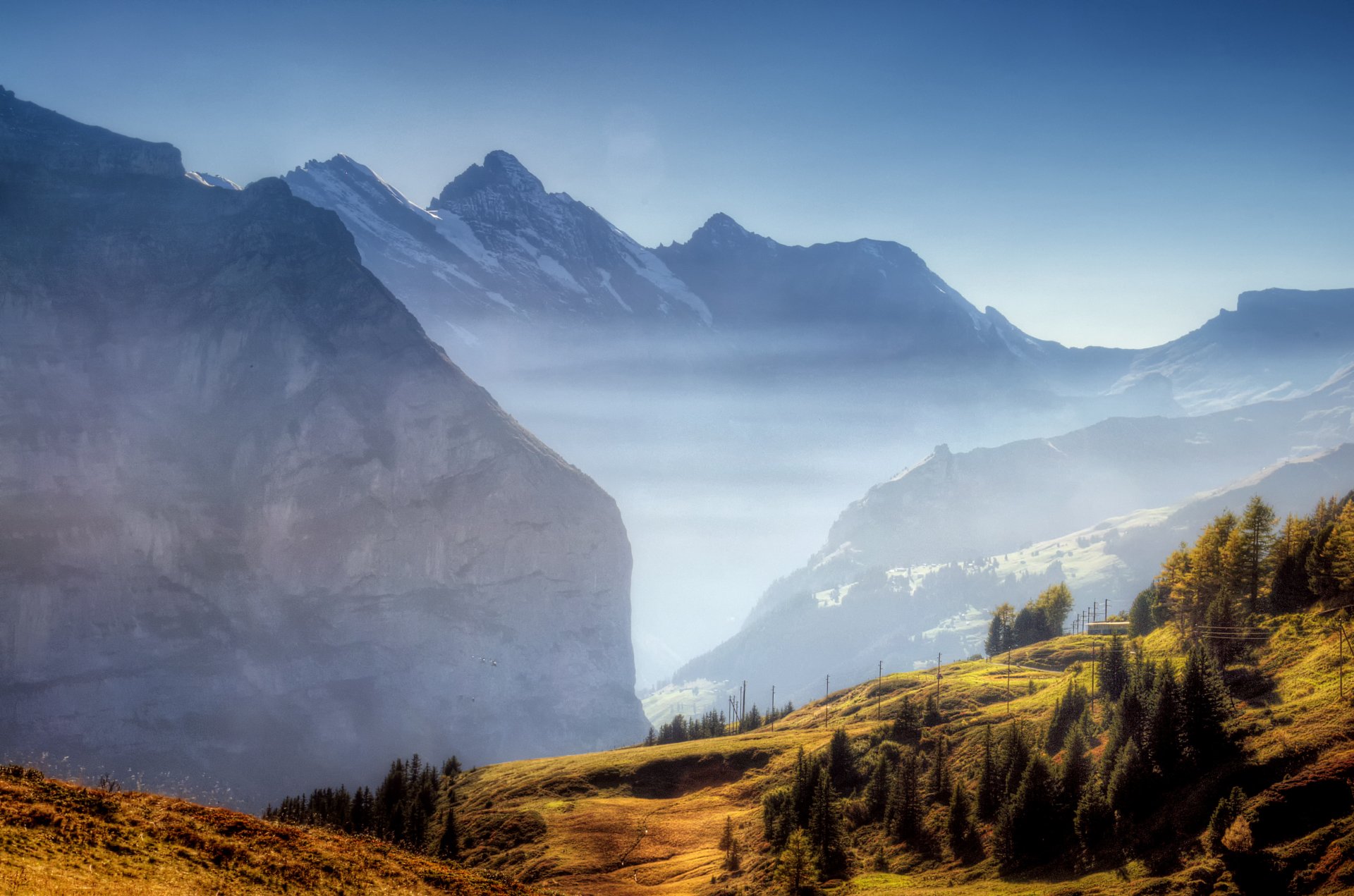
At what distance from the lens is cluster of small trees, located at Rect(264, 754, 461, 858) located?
279ft

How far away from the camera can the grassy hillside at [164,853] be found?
30.6 metres

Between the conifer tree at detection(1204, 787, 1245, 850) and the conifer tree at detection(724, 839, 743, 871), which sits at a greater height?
the conifer tree at detection(1204, 787, 1245, 850)

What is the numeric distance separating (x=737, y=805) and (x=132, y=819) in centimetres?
7493

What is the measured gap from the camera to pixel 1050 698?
10212cm

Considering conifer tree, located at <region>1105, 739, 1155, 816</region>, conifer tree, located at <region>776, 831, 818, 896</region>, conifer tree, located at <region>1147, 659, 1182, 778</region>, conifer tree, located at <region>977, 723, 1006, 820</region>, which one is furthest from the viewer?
conifer tree, located at <region>977, 723, 1006, 820</region>

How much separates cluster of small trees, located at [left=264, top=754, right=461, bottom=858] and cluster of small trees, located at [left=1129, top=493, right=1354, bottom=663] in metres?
86.4

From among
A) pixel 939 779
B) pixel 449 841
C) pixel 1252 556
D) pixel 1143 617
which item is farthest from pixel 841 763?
pixel 1143 617

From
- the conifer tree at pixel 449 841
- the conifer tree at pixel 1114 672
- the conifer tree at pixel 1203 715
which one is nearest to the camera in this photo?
the conifer tree at pixel 1203 715

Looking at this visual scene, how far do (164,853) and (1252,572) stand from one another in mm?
120506

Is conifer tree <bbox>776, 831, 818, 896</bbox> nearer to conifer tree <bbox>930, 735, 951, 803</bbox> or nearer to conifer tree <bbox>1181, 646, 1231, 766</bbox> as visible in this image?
conifer tree <bbox>930, 735, 951, 803</bbox>

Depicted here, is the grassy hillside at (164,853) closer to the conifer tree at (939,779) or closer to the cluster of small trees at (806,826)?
the cluster of small trees at (806,826)

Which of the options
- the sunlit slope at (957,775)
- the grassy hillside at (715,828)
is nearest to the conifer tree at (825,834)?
the grassy hillside at (715,828)

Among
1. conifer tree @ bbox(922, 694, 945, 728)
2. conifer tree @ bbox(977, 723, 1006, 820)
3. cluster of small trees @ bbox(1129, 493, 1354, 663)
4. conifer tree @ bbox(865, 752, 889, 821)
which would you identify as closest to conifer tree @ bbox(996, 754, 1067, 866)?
conifer tree @ bbox(977, 723, 1006, 820)

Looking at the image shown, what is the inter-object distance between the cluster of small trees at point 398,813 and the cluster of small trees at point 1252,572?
283 feet
